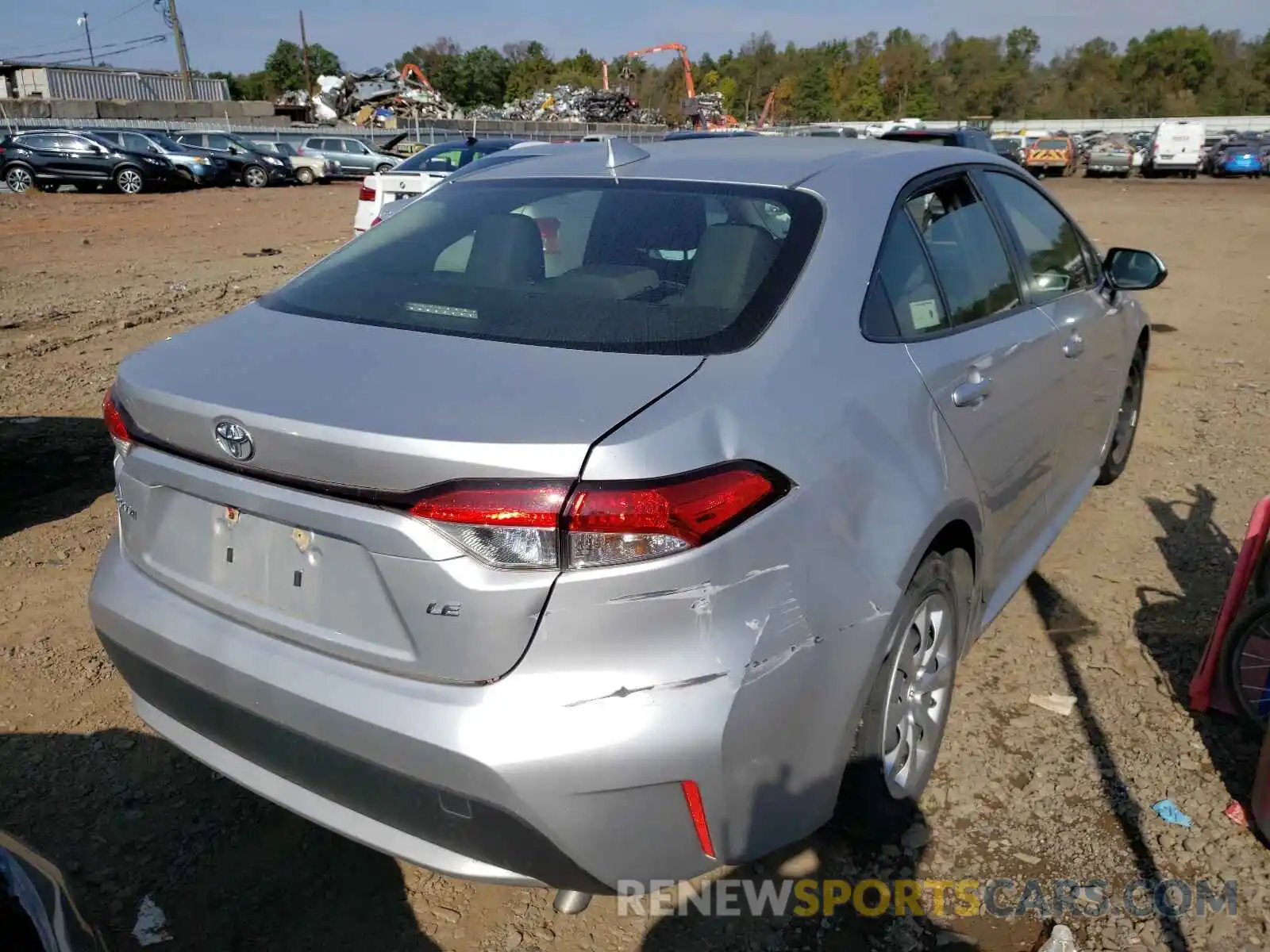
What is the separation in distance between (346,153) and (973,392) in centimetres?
3194

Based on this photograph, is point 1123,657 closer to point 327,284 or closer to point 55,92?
point 327,284

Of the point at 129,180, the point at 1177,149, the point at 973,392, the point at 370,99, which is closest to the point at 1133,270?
the point at 973,392

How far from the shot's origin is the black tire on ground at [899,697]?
2322mm

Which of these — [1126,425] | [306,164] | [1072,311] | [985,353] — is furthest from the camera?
[306,164]

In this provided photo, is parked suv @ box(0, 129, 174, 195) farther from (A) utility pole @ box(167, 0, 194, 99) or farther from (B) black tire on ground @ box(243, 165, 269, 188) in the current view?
(A) utility pole @ box(167, 0, 194, 99)

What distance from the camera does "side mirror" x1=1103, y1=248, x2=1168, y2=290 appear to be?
164 inches

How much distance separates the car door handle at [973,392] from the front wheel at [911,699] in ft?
1.34

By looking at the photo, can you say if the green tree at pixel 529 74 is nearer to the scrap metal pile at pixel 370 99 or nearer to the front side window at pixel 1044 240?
the scrap metal pile at pixel 370 99

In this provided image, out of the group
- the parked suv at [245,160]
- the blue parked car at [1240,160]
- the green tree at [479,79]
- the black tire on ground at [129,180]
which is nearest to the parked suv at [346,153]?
the parked suv at [245,160]

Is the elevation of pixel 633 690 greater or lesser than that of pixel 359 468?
lesser

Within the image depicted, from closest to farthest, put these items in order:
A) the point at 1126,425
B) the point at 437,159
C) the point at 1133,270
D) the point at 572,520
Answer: the point at 572,520
the point at 1133,270
the point at 1126,425
the point at 437,159

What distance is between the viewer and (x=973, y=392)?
2699mm

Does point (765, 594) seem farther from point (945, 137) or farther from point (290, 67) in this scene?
point (290, 67)

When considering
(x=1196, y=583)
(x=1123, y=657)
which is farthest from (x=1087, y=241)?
(x=1123, y=657)
